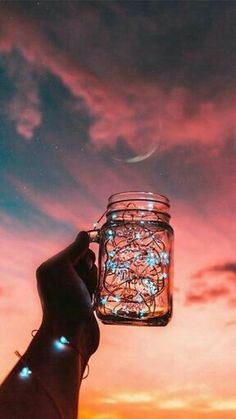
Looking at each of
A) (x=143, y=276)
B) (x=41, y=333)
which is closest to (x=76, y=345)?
(x=41, y=333)

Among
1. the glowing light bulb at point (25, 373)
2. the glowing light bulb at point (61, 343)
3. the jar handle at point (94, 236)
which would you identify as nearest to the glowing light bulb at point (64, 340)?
the glowing light bulb at point (61, 343)

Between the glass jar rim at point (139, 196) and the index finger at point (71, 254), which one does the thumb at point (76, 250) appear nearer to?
the index finger at point (71, 254)

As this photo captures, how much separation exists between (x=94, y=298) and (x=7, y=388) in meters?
0.48

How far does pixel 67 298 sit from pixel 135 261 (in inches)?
11.6

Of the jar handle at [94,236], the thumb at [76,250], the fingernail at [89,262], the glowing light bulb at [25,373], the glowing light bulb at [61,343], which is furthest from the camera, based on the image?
the jar handle at [94,236]

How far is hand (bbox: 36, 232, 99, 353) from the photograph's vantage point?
131cm

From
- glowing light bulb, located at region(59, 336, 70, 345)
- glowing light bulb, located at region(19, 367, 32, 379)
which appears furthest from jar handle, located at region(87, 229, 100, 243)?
glowing light bulb, located at region(19, 367, 32, 379)

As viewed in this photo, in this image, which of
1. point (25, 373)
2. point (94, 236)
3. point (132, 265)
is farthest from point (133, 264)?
point (25, 373)

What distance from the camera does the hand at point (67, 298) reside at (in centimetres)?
131

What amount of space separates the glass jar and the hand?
0.51 ft

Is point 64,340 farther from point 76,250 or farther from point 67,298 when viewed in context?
point 76,250

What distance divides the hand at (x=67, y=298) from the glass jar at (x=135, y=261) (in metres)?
0.16

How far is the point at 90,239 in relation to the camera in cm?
155

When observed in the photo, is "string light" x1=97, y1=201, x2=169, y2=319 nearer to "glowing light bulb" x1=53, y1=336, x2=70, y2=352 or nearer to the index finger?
the index finger
